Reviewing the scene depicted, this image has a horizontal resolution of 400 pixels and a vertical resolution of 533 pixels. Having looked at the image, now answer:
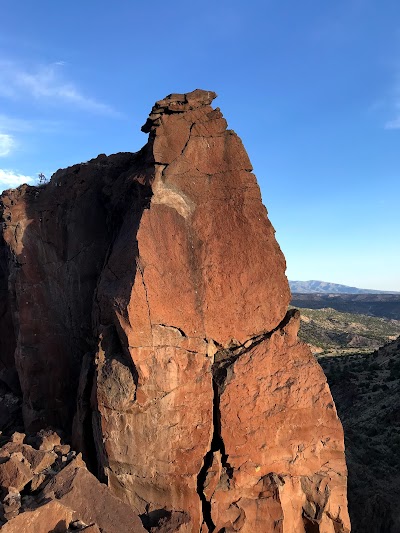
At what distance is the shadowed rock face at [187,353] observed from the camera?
12023 mm

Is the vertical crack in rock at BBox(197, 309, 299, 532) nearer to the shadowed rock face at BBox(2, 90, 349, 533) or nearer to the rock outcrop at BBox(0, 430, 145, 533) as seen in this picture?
the shadowed rock face at BBox(2, 90, 349, 533)

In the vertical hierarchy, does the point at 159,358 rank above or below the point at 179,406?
above

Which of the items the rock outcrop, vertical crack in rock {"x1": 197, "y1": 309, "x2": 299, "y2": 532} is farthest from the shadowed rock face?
the rock outcrop

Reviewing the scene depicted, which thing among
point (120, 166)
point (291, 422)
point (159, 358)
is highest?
point (120, 166)

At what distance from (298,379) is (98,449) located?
6347 mm

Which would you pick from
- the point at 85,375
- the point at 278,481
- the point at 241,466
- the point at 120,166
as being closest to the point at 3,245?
the point at 120,166

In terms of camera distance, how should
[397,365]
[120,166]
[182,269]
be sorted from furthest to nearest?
1. [397,365]
2. [120,166]
3. [182,269]

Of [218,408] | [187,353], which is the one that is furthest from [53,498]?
[218,408]

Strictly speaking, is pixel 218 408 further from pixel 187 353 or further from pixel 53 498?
pixel 53 498

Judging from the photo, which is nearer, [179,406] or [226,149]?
[179,406]

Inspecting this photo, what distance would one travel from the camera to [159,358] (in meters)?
12.2

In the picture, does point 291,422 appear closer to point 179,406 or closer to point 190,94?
point 179,406

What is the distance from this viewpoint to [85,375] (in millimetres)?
13367

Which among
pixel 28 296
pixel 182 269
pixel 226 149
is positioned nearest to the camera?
pixel 182 269
